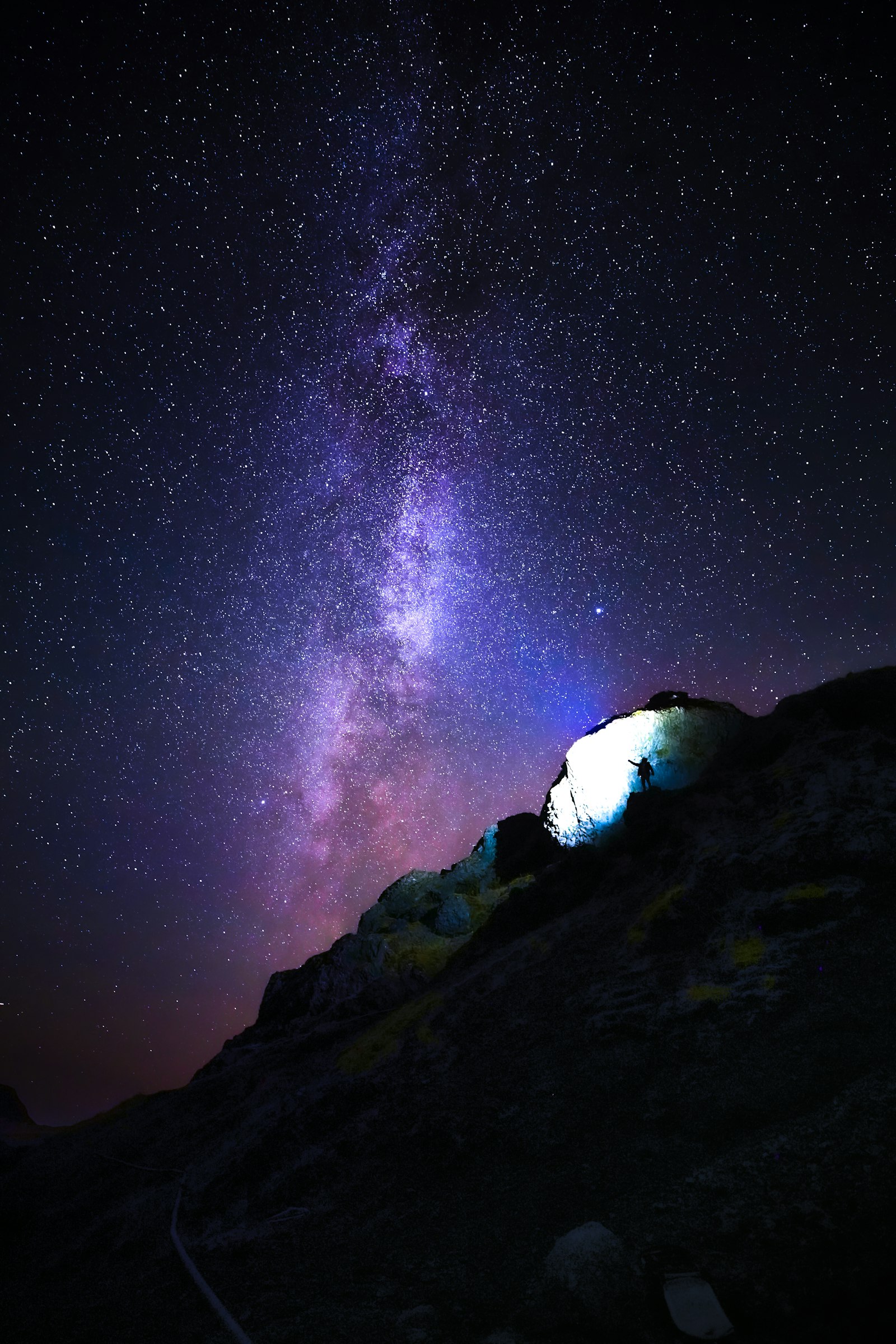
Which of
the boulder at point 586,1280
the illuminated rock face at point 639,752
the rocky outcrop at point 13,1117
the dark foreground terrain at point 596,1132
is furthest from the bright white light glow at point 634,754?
the rocky outcrop at point 13,1117

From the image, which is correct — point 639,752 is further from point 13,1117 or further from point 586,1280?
point 13,1117

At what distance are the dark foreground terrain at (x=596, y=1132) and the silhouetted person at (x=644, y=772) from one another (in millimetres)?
2110

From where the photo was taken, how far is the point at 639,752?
27.0 meters

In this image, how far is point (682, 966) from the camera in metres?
15.4

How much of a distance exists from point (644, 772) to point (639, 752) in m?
0.97

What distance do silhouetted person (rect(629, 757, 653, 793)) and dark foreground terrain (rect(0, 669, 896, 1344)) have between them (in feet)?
6.92

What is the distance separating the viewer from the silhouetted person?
26500 millimetres

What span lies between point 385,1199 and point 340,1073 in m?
7.81

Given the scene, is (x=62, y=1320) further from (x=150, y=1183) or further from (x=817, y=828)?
(x=817, y=828)

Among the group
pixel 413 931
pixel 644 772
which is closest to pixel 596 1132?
pixel 644 772

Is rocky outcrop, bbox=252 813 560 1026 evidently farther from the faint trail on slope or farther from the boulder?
the boulder

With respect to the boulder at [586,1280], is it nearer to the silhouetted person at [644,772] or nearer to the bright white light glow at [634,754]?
the silhouetted person at [644,772]

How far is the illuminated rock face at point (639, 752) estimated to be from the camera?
2638 centimetres

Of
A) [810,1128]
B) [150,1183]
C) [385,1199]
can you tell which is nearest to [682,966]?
[810,1128]
